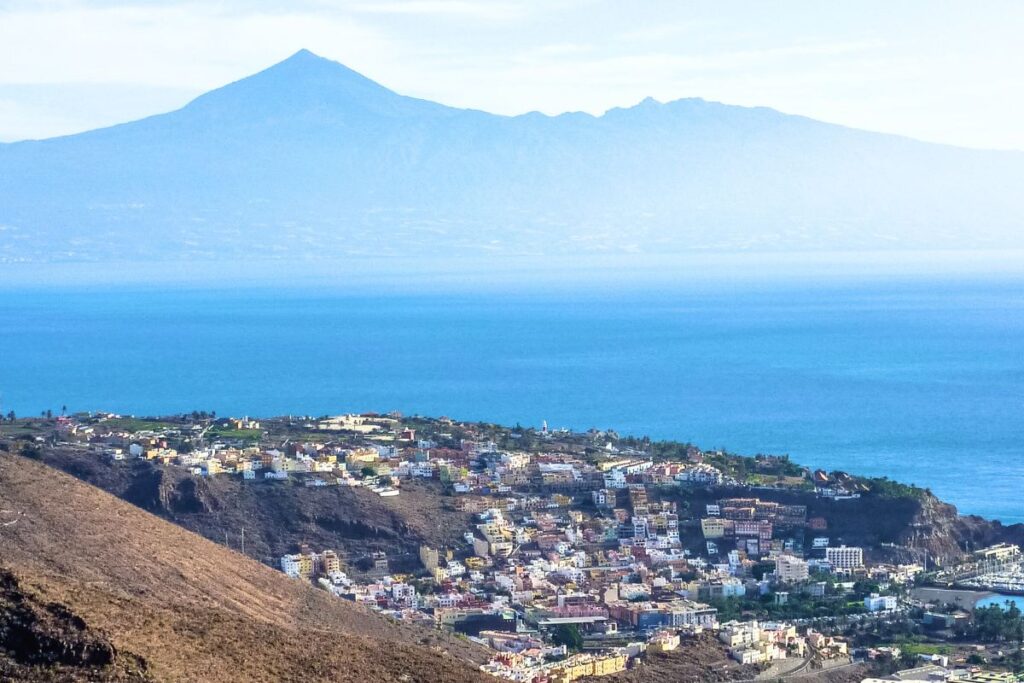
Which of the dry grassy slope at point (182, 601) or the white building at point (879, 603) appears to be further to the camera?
the white building at point (879, 603)

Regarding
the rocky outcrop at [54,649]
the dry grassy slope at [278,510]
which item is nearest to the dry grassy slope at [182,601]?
the rocky outcrop at [54,649]

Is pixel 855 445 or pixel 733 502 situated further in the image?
pixel 855 445

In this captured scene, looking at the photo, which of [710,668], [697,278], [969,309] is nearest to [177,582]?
[710,668]

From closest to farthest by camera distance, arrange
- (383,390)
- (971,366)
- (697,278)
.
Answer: (383,390) → (971,366) → (697,278)

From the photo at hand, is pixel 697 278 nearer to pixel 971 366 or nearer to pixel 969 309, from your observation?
pixel 969 309

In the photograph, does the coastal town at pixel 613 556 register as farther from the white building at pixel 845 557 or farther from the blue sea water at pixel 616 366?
the blue sea water at pixel 616 366
